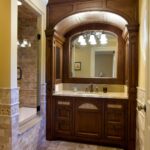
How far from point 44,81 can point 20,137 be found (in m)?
1.13

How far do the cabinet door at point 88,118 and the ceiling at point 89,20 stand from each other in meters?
1.44

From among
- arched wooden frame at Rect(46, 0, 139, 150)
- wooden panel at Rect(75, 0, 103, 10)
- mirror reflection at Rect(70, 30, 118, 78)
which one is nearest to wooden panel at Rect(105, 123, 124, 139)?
arched wooden frame at Rect(46, 0, 139, 150)

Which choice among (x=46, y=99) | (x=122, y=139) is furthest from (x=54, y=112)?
(x=122, y=139)

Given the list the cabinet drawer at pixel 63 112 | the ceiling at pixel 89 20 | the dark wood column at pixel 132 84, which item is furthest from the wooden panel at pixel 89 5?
the cabinet drawer at pixel 63 112

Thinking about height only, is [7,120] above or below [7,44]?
below

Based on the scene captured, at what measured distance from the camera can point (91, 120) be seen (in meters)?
3.09

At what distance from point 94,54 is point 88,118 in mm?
1432

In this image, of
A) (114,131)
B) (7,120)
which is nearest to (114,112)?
(114,131)

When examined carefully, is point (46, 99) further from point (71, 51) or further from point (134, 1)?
point (134, 1)

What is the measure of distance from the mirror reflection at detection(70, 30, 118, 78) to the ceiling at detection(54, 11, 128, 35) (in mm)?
284

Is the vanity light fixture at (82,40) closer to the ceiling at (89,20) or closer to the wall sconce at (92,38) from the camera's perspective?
the wall sconce at (92,38)

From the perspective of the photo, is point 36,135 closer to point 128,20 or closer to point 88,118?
point 88,118

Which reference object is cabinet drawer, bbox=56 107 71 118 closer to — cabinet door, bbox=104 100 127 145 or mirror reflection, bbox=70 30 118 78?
cabinet door, bbox=104 100 127 145

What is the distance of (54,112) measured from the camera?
3.21 meters
